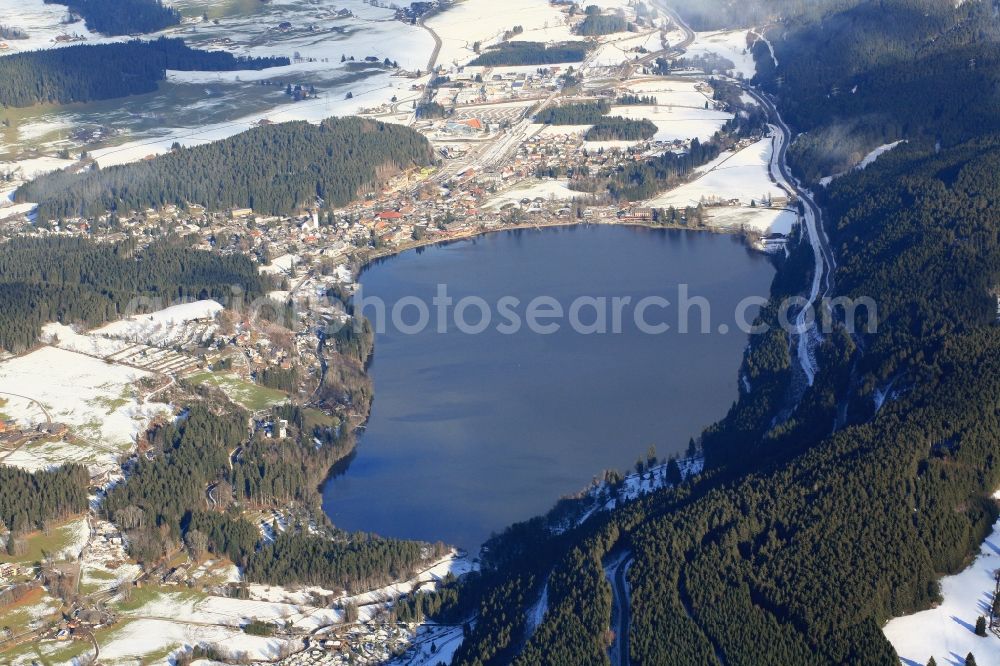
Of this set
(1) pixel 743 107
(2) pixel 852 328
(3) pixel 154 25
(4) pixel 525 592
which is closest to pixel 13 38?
(3) pixel 154 25

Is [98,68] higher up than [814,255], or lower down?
higher up

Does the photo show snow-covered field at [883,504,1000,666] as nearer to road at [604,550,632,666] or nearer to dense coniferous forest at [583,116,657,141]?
road at [604,550,632,666]

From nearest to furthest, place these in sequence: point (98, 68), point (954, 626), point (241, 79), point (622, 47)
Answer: point (954, 626) < point (98, 68) < point (241, 79) < point (622, 47)

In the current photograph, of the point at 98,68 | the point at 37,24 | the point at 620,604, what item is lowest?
the point at 620,604

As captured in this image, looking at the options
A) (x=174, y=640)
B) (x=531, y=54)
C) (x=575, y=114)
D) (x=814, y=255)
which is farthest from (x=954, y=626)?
(x=531, y=54)

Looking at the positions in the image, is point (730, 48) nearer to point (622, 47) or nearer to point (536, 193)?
point (622, 47)

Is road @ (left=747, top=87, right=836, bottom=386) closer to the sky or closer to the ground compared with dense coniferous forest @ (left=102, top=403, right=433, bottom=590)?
closer to the sky

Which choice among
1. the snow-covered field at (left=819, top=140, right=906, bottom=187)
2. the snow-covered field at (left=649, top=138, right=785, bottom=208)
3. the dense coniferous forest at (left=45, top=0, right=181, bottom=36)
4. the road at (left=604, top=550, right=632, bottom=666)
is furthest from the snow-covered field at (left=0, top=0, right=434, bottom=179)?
the road at (left=604, top=550, right=632, bottom=666)
